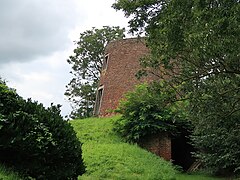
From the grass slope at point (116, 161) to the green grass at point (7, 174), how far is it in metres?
4.97

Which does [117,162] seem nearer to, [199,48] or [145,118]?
[145,118]

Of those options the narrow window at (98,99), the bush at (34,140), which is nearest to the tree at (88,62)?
the narrow window at (98,99)

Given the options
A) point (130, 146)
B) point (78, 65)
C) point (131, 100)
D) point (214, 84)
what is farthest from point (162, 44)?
point (78, 65)

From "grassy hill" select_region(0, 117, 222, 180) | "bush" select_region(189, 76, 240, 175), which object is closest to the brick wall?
"grassy hill" select_region(0, 117, 222, 180)

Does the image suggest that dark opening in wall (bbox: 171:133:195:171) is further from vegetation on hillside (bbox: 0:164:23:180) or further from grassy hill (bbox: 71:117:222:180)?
vegetation on hillside (bbox: 0:164:23:180)

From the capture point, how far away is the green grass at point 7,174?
569 centimetres

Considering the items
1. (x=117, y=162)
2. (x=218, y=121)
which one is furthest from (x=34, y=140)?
(x=117, y=162)

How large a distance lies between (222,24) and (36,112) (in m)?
3.82

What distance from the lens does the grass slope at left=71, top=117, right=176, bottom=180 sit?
39.9ft

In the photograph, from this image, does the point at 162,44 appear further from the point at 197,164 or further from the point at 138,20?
the point at 197,164

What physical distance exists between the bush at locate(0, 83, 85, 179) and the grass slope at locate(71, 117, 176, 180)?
3867 mm

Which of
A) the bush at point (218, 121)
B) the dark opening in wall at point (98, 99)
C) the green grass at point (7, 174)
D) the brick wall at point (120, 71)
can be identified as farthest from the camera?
the dark opening in wall at point (98, 99)

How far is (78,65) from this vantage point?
3797cm

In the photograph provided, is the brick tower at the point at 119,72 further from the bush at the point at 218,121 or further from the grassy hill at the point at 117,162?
the bush at the point at 218,121
